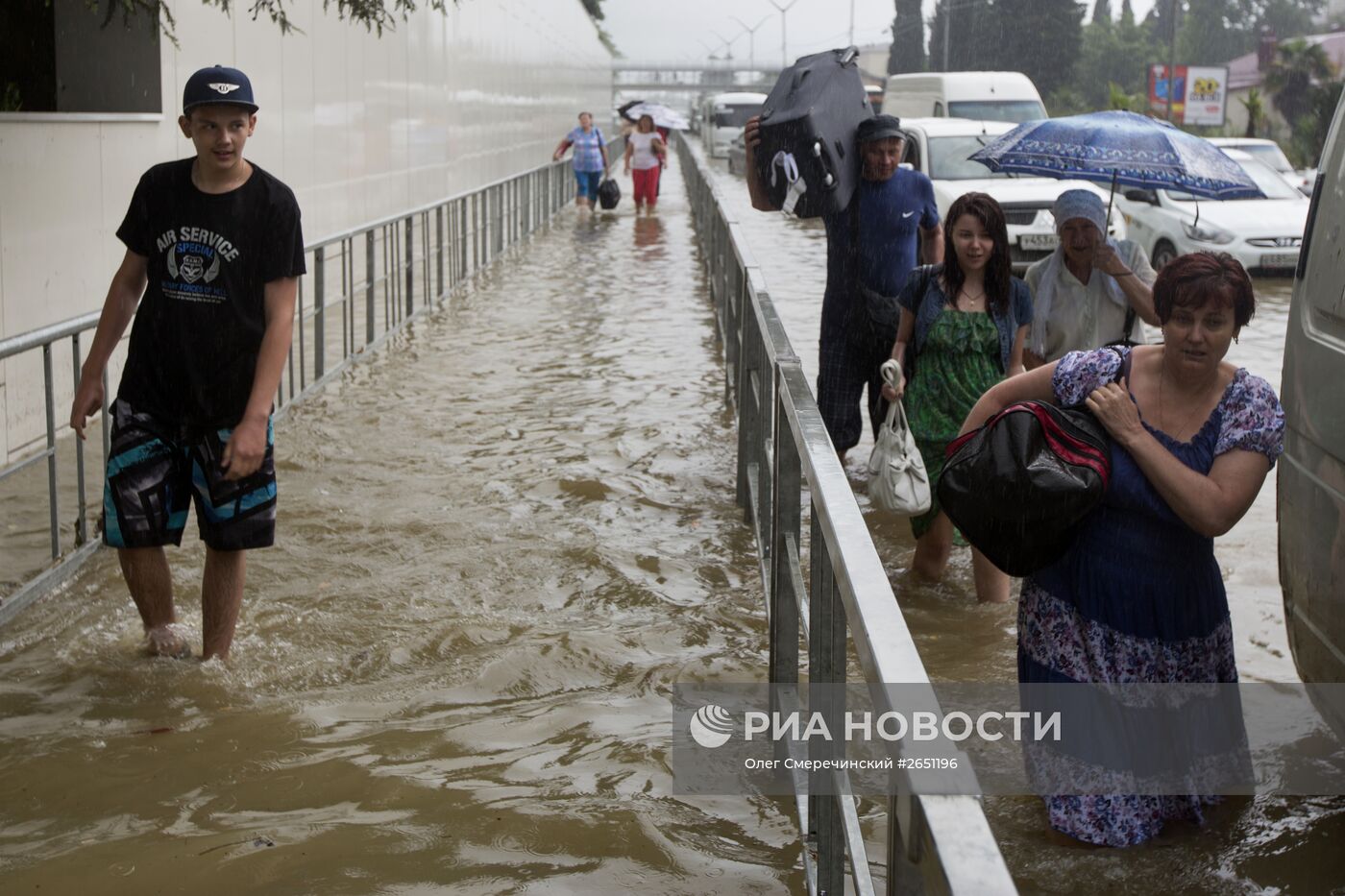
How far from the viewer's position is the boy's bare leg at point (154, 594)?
16.0 ft

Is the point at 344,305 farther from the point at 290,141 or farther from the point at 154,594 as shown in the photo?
the point at 154,594

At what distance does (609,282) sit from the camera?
55.4 ft

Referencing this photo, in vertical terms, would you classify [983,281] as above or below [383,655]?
above

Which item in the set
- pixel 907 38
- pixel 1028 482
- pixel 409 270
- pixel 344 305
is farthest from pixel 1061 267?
pixel 907 38

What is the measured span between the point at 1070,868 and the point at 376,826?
1.64 m

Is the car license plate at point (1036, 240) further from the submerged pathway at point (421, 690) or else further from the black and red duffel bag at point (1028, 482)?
the black and red duffel bag at point (1028, 482)

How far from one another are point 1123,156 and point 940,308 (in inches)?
56.8

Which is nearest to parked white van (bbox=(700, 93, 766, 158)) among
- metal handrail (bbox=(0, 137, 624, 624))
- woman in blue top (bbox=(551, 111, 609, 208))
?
woman in blue top (bbox=(551, 111, 609, 208))

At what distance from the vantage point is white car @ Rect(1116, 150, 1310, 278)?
1744 cm

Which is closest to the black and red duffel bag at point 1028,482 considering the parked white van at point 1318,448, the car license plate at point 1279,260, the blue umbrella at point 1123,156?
the parked white van at point 1318,448

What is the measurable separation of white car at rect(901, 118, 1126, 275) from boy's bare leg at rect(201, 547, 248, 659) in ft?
41.2

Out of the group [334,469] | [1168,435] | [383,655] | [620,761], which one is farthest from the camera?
[334,469]

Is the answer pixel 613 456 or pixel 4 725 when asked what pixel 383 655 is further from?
pixel 613 456

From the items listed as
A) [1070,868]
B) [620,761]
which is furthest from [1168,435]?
[620,761]
